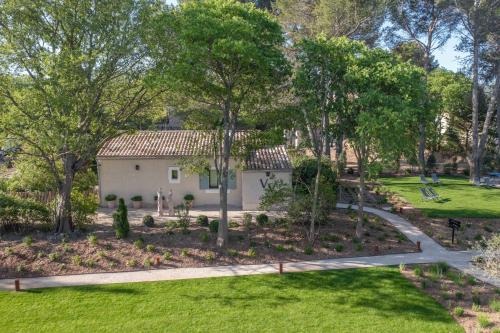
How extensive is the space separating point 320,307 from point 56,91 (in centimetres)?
1039

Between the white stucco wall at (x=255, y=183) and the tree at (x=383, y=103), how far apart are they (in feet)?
22.0

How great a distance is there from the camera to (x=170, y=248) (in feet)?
50.1

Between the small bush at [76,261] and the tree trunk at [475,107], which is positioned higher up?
the tree trunk at [475,107]

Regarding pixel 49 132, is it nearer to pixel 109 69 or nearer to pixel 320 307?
pixel 109 69

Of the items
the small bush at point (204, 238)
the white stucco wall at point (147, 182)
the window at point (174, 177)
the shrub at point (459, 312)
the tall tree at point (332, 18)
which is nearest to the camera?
the shrub at point (459, 312)

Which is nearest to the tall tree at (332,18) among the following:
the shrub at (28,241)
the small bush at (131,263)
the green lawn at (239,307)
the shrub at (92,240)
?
the green lawn at (239,307)

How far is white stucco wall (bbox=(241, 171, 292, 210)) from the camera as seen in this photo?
21.6 meters

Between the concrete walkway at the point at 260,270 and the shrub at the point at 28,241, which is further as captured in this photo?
the shrub at the point at 28,241

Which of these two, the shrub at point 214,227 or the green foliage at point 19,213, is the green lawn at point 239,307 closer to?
the shrub at point 214,227

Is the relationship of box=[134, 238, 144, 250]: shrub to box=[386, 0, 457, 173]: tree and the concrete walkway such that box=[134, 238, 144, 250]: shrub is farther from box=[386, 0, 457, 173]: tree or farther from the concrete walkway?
box=[386, 0, 457, 173]: tree

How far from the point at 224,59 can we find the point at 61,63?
5.09 metres

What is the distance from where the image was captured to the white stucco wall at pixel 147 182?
22562mm

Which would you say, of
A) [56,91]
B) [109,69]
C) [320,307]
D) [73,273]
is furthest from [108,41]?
[320,307]

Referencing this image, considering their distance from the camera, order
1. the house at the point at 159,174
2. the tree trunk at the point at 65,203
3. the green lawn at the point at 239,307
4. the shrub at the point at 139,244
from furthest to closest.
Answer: the house at the point at 159,174, the tree trunk at the point at 65,203, the shrub at the point at 139,244, the green lawn at the point at 239,307
